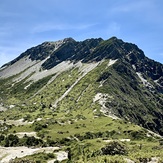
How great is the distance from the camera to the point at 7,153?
94750mm

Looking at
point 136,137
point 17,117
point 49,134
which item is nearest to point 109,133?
point 136,137

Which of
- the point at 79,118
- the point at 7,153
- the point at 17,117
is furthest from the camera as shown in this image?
the point at 17,117

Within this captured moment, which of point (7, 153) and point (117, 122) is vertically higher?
point (117, 122)

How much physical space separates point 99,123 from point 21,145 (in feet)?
150

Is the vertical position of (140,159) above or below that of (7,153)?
above

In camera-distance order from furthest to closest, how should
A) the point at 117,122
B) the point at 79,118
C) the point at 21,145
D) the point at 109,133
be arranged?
the point at 79,118
the point at 117,122
the point at 109,133
the point at 21,145

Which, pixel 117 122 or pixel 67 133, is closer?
pixel 67 133

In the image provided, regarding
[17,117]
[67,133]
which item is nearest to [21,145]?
[67,133]

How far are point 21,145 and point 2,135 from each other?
17.6 metres

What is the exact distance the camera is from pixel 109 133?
124 m

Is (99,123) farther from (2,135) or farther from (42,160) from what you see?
(42,160)

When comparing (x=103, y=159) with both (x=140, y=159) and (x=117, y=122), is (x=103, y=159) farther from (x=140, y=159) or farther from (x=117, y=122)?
(x=117, y=122)

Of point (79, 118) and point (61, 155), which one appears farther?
point (79, 118)

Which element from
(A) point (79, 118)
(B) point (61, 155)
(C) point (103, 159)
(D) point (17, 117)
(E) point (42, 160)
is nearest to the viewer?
(C) point (103, 159)
